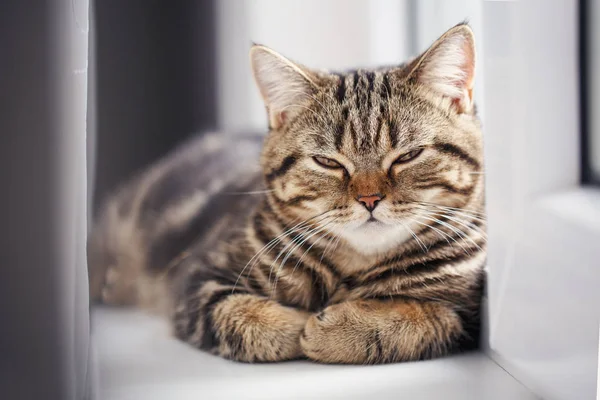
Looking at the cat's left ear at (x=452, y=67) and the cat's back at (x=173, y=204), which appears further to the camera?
the cat's back at (x=173, y=204)

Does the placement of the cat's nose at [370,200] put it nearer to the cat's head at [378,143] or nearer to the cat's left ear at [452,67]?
the cat's head at [378,143]

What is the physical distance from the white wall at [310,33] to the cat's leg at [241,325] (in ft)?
1.75

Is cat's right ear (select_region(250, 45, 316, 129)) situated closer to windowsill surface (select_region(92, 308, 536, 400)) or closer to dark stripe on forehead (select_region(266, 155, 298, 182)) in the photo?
dark stripe on forehead (select_region(266, 155, 298, 182))

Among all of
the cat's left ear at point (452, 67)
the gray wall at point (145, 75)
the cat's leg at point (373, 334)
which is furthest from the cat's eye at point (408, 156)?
the gray wall at point (145, 75)

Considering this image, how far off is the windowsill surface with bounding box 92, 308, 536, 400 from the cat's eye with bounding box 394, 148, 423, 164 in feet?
1.01

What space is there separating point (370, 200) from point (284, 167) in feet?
0.57

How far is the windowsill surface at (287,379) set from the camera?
98 centimetres

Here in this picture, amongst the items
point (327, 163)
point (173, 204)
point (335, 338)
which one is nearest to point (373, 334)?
point (335, 338)
